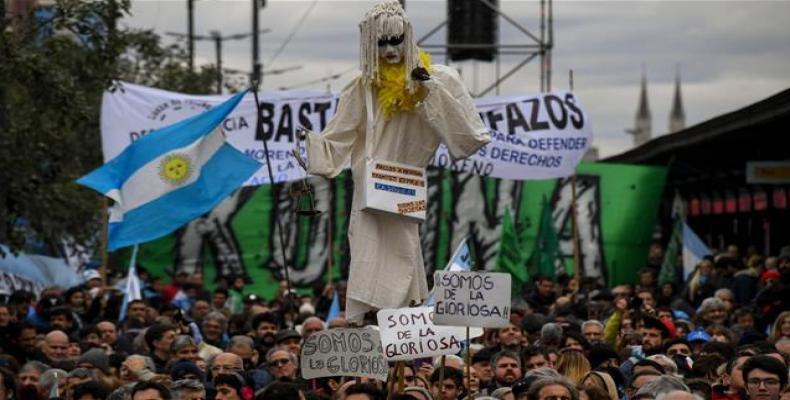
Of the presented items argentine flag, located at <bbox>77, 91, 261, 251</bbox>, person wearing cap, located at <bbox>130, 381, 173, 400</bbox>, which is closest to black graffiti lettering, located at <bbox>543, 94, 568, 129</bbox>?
argentine flag, located at <bbox>77, 91, 261, 251</bbox>

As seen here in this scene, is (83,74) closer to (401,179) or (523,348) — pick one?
(523,348)

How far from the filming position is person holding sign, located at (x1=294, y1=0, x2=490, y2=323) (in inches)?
516

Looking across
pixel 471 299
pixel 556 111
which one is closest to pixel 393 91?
pixel 471 299

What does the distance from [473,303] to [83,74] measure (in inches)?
487

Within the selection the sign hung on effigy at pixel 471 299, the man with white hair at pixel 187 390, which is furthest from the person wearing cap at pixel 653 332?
the man with white hair at pixel 187 390

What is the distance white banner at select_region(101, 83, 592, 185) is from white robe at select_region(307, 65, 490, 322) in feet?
36.8

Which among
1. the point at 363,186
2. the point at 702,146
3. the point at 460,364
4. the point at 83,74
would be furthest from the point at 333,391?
the point at 702,146

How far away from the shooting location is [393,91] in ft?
43.3

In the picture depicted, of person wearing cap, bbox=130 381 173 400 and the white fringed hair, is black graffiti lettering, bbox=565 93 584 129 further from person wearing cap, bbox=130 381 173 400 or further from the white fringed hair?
person wearing cap, bbox=130 381 173 400

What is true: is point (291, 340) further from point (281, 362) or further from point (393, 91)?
point (393, 91)

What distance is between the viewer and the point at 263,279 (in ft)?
113

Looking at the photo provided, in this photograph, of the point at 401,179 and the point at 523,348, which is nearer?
the point at 401,179

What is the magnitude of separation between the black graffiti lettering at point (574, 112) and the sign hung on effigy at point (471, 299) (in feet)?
46.6

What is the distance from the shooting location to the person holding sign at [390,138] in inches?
516
